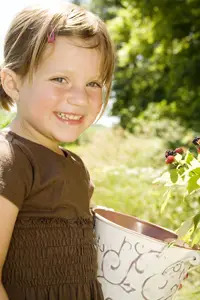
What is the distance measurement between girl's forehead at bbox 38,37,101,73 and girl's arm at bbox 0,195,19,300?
41 cm

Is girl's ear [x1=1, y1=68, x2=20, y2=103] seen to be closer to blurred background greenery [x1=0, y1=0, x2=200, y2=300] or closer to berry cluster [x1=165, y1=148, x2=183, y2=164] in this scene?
berry cluster [x1=165, y1=148, x2=183, y2=164]

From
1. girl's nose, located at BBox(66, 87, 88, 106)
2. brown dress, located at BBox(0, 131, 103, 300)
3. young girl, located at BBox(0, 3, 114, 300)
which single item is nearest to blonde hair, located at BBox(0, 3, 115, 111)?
young girl, located at BBox(0, 3, 114, 300)

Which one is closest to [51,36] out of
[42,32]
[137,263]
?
[42,32]

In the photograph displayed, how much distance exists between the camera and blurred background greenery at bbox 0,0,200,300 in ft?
18.3

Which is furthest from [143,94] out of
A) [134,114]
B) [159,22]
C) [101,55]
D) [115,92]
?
[101,55]

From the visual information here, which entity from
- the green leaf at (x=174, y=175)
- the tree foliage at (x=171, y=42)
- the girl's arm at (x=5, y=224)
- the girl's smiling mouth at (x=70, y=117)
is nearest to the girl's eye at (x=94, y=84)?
the girl's smiling mouth at (x=70, y=117)

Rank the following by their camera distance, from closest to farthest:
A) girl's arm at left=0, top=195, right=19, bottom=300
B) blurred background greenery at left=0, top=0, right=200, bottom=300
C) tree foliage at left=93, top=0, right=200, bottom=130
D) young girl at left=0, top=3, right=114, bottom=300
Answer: girl's arm at left=0, top=195, right=19, bottom=300
young girl at left=0, top=3, right=114, bottom=300
blurred background greenery at left=0, top=0, right=200, bottom=300
tree foliage at left=93, top=0, right=200, bottom=130

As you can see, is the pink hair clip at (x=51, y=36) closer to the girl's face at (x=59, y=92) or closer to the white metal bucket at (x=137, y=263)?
the girl's face at (x=59, y=92)

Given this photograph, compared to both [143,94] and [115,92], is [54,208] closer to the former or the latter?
[143,94]

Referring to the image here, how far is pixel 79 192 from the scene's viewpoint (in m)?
1.71

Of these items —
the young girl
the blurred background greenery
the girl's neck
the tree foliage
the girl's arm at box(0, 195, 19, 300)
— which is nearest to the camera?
the girl's arm at box(0, 195, 19, 300)

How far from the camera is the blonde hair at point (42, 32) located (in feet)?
5.32

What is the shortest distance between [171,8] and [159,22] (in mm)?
548

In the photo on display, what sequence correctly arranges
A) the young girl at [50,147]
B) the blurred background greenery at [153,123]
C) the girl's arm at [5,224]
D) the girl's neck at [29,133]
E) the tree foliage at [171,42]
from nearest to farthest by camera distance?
the girl's arm at [5,224] < the young girl at [50,147] < the girl's neck at [29,133] < the blurred background greenery at [153,123] < the tree foliage at [171,42]
